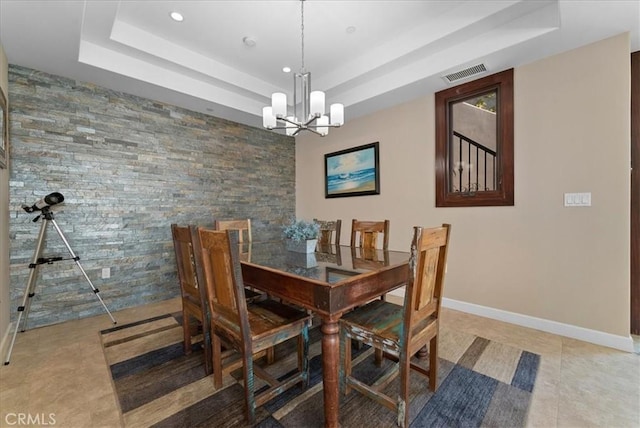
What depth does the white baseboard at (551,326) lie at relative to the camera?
2139mm

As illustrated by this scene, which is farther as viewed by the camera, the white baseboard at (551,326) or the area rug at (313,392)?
the white baseboard at (551,326)

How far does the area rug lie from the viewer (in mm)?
1432

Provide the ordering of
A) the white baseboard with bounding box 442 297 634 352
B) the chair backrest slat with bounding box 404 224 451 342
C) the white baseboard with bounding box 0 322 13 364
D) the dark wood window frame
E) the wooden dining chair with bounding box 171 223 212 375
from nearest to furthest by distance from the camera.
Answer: the chair backrest slat with bounding box 404 224 451 342 → the wooden dining chair with bounding box 171 223 212 375 → the white baseboard with bounding box 0 322 13 364 → the white baseboard with bounding box 442 297 634 352 → the dark wood window frame

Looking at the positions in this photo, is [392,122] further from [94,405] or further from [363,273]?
[94,405]

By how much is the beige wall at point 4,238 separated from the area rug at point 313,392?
85 cm

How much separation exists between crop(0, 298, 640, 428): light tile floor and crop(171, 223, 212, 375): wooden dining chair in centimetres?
52

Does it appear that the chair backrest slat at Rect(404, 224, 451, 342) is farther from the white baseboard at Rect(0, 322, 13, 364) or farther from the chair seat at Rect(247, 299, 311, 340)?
the white baseboard at Rect(0, 322, 13, 364)

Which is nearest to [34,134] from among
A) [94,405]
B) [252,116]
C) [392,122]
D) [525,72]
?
[252,116]

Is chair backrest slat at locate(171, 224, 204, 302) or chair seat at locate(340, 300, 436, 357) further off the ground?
chair backrest slat at locate(171, 224, 204, 302)

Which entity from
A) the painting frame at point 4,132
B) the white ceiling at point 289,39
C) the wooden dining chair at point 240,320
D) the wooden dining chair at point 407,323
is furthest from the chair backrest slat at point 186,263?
the white ceiling at point 289,39

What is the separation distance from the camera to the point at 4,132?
2.26 meters

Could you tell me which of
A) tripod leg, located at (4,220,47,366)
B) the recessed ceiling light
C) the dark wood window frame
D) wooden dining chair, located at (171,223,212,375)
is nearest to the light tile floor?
tripod leg, located at (4,220,47,366)

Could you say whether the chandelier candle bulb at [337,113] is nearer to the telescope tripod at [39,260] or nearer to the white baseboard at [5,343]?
the telescope tripod at [39,260]

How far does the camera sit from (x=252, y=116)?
12.7 feet
